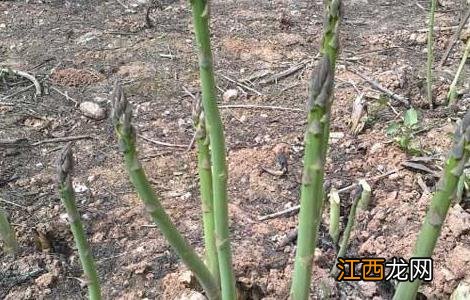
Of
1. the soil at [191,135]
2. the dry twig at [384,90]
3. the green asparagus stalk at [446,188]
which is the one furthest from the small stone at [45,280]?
the dry twig at [384,90]

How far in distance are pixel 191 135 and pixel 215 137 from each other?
1.13 metres

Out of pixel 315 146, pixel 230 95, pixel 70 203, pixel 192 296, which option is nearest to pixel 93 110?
pixel 230 95

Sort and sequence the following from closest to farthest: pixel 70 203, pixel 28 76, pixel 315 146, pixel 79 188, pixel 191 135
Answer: pixel 315 146
pixel 70 203
pixel 79 188
pixel 191 135
pixel 28 76

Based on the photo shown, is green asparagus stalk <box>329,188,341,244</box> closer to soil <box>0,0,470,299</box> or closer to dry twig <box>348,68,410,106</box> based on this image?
soil <box>0,0,470,299</box>

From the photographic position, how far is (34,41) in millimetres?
2824

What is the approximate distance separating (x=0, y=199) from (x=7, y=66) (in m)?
0.98

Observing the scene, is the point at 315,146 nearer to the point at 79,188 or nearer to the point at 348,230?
the point at 348,230

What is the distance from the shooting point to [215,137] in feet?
3.34

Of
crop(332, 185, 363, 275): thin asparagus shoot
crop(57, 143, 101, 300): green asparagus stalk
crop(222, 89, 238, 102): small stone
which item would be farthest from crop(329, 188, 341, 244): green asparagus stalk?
crop(222, 89, 238, 102): small stone

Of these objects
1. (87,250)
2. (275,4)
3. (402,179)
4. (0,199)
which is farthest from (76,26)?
(87,250)

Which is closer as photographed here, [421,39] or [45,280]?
[45,280]

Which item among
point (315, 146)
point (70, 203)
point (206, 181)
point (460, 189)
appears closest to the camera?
point (315, 146)

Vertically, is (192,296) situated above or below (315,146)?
below

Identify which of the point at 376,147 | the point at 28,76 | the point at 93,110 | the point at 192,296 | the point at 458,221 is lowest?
the point at 192,296
